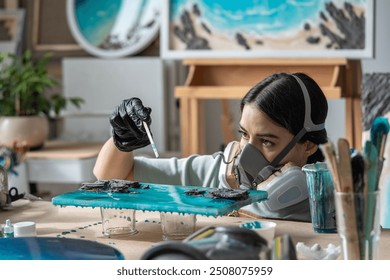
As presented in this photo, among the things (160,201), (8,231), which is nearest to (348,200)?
(160,201)

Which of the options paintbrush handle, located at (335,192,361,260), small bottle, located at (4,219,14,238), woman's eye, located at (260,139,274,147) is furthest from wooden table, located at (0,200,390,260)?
woman's eye, located at (260,139,274,147)

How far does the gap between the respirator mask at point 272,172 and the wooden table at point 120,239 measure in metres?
0.09

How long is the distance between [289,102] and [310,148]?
140 mm

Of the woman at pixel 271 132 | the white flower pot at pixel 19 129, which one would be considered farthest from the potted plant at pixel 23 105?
the woman at pixel 271 132

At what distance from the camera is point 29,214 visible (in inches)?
63.6

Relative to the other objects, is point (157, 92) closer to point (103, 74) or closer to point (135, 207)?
point (103, 74)

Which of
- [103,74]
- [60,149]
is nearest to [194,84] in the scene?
[60,149]

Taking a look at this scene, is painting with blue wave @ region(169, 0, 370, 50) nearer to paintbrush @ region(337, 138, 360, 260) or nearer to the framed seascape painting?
the framed seascape painting

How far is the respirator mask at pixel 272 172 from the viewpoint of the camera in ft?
5.13

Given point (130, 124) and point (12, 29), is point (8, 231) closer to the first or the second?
point (130, 124)

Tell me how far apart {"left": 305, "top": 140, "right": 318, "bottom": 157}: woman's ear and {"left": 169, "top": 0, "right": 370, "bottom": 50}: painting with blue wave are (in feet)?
4.45

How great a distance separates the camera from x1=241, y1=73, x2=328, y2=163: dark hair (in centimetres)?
173

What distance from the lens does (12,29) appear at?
4.45 m

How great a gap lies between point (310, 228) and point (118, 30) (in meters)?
2.98
